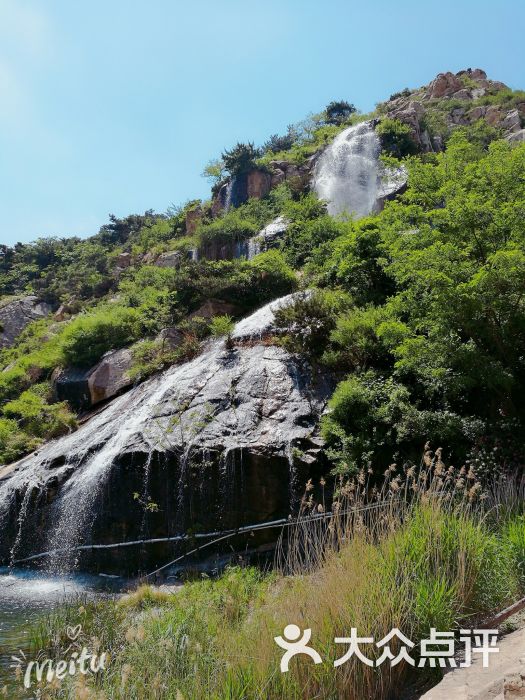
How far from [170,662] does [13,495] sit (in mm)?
9866

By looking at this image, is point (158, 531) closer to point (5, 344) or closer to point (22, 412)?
point (22, 412)

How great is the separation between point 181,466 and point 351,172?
20.6 meters

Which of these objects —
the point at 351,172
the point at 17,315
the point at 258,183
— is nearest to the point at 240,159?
the point at 258,183

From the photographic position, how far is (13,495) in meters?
12.1

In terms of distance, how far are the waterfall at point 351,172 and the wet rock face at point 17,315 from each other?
17.7 meters

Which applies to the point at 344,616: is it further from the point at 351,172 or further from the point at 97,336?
the point at 351,172

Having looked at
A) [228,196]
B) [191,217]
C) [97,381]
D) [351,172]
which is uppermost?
[228,196]

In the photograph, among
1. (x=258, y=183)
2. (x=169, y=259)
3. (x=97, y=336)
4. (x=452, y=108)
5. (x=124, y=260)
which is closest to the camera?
(x=97, y=336)

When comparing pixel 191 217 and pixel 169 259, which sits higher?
pixel 191 217

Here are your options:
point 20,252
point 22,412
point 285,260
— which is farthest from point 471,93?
point 22,412

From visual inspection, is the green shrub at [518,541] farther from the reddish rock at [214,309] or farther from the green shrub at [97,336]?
the green shrub at [97,336]

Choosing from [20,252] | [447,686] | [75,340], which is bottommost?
[447,686]

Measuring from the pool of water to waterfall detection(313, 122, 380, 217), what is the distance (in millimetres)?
18886

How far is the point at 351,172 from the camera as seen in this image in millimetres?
26906
